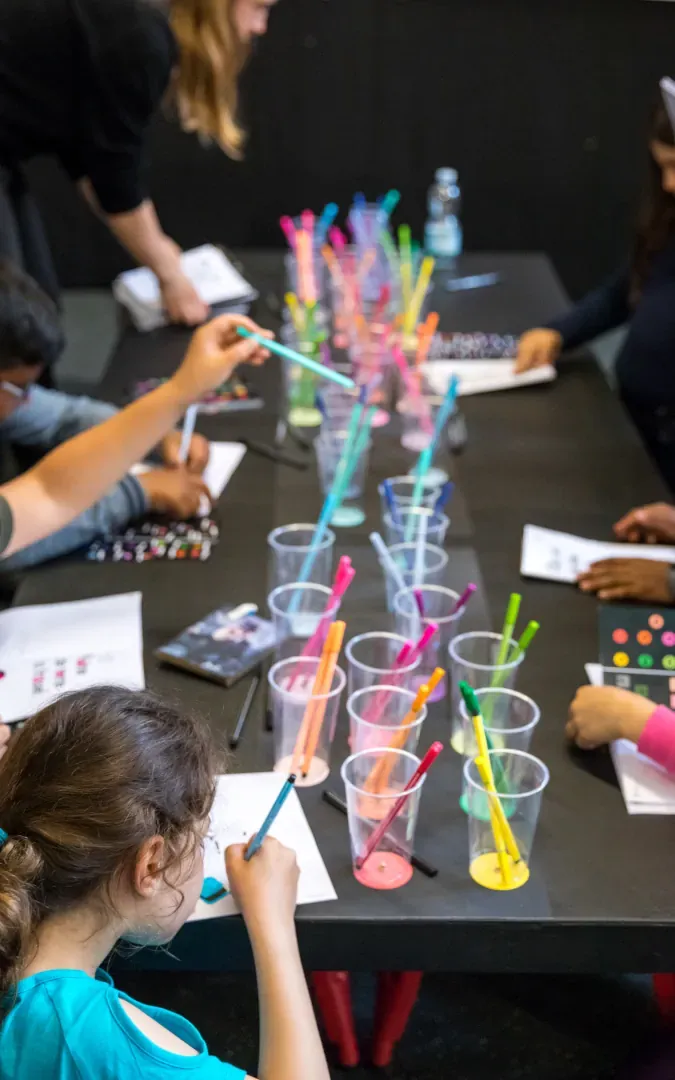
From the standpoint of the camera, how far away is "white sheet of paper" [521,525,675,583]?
154 cm

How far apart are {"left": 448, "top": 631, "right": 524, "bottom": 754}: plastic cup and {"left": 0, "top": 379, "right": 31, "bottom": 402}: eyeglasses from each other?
0.85 meters

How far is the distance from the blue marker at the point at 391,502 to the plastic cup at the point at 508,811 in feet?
1.58

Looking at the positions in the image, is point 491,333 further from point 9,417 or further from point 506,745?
point 506,745

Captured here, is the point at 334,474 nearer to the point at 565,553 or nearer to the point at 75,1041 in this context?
the point at 565,553

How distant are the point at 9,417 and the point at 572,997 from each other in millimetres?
1332

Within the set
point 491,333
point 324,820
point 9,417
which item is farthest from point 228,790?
point 491,333

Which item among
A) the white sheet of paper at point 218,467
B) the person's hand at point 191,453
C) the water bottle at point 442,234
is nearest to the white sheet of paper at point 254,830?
the white sheet of paper at point 218,467

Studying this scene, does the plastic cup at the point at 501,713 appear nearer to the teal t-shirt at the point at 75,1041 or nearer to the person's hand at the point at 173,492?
the teal t-shirt at the point at 75,1041

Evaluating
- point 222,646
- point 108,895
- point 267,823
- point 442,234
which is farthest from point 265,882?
point 442,234

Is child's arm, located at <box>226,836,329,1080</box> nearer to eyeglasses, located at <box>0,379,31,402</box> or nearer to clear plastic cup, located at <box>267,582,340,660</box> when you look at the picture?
clear plastic cup, located at <box>267,582,340,660</box>

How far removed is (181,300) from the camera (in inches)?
93.3

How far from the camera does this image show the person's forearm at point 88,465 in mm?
1395

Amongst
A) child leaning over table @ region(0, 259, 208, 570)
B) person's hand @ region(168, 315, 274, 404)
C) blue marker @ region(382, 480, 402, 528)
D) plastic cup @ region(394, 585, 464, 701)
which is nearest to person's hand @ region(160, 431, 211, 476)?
child leaning over table @ region(0, 259, 208, 570)

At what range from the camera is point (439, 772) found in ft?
3.84
